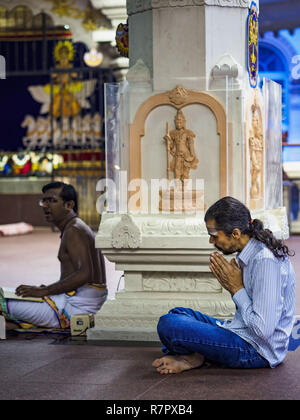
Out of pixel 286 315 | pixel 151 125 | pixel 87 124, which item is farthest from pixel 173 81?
pixel 87 124

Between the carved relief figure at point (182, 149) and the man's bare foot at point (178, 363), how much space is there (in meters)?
1.55

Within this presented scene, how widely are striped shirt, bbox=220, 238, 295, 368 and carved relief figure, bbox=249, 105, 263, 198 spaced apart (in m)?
1.59

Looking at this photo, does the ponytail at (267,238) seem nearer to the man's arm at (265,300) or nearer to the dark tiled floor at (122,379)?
the man's arm at (265,300)

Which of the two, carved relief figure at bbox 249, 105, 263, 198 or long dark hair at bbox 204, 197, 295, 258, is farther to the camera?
carved relief figure at bbox 249, 105, 263, 198

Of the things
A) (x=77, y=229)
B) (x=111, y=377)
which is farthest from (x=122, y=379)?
(x=77, y=229)

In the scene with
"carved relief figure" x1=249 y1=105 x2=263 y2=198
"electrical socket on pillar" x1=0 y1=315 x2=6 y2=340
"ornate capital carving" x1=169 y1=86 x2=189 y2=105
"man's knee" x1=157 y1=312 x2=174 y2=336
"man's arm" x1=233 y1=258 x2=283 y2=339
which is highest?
"ornate capital carving" x1=169 y1=86 x2=189 y2=105

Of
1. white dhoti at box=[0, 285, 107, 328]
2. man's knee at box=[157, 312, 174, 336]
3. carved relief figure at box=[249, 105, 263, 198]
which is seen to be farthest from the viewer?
carved relief figure at box=[249, 105, 263, 198]

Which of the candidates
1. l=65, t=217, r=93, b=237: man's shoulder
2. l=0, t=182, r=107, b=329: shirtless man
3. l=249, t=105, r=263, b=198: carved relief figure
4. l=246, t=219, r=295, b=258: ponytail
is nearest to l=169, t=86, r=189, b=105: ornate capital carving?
l=249, t=105, r=263, b=198: carved relief figure

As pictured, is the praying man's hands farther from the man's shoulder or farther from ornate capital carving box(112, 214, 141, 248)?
the man's shoulder

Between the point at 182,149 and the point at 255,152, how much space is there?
578mm

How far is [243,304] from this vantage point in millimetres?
3875

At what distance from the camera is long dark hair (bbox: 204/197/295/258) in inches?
153
